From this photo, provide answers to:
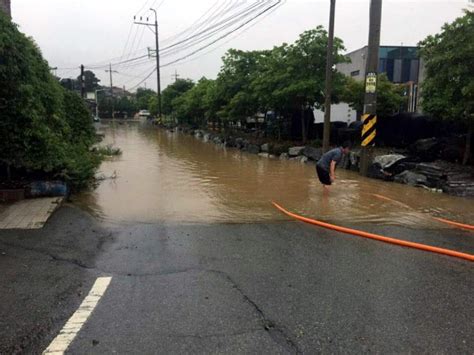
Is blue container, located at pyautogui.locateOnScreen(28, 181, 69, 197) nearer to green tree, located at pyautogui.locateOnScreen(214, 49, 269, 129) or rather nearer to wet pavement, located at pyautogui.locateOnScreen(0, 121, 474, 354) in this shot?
wet pavement, located at pyautogui.locateOnScreen(0, 121, 474, 354)

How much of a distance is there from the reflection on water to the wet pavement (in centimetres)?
8

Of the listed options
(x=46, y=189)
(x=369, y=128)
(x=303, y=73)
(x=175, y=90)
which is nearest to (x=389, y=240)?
(x=46, y=189)

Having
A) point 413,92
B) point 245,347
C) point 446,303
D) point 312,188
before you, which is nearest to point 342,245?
point 446,303

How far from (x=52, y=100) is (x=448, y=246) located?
8.22 m

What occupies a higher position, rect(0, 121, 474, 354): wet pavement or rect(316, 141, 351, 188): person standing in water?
rect(316, 141, 351, 188): person standing in water

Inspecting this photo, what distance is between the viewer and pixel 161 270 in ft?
15.1

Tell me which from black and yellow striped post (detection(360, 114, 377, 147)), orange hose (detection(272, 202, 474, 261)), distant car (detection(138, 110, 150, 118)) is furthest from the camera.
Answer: distant car (detection(138, 110, 150, 118))

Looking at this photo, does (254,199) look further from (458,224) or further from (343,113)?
(343,113)

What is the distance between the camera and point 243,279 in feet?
14.1

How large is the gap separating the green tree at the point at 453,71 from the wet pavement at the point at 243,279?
10.6 ft

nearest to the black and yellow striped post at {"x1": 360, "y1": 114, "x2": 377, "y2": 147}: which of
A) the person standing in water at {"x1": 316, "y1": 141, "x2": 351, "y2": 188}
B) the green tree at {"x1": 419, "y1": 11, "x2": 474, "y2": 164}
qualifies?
the green tree at {"x1": 419, "y1": 11, "x2": 474, "y2": 164}

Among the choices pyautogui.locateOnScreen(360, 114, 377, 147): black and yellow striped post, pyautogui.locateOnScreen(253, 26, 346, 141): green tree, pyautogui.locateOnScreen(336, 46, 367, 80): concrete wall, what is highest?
pyautogui.locateOnScreen(336, 46, 367, 80): concrete wall

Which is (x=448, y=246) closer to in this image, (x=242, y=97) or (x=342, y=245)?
(x=342, y=245)

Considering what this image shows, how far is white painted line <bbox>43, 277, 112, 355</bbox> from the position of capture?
9.78ft
